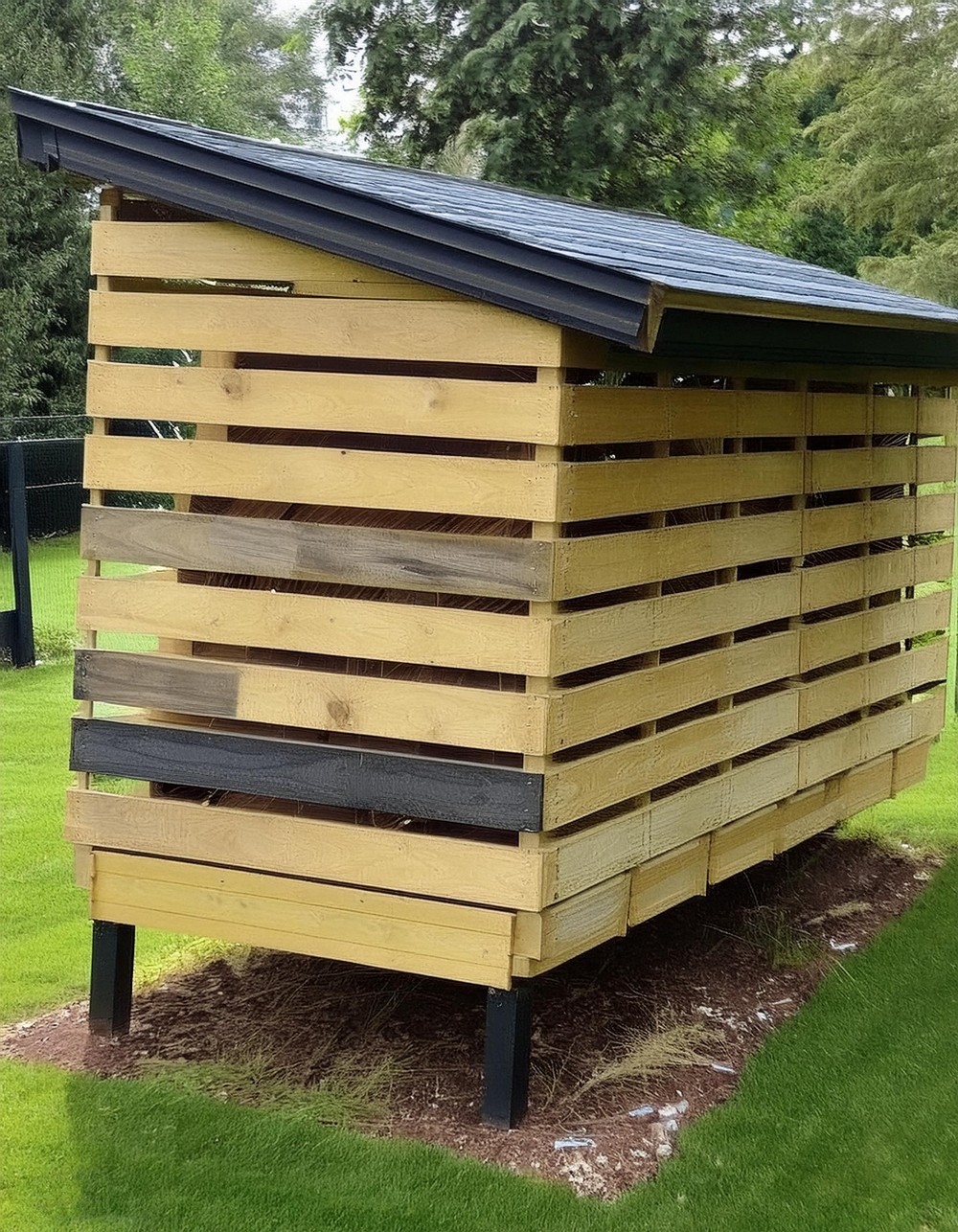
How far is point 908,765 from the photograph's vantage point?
7148 millimetres

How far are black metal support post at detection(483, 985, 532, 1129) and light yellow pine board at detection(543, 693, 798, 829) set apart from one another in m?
0.53

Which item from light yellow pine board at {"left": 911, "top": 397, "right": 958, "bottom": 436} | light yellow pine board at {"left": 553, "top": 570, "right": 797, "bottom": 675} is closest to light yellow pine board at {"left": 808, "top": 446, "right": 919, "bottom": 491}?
light yellow pine board at {"left": 911, "top": 397, "right": 958, "bottom": 436}

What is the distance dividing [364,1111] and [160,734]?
49.8 inches

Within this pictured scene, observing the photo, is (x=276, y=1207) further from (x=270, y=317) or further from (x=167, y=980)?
(x=270, y=317)

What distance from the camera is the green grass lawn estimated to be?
3.93m

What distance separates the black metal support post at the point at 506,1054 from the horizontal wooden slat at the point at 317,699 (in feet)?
2.43

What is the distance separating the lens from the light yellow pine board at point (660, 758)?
427 cm

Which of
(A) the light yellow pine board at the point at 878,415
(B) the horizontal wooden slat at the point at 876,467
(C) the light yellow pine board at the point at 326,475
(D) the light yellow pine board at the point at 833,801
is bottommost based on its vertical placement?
(D) the light yellow pine board at the point at 833,801

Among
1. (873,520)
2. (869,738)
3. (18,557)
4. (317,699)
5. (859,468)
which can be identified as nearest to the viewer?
(317,699)

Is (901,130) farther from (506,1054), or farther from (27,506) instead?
(506,1054)

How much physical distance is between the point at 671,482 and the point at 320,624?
1173mm

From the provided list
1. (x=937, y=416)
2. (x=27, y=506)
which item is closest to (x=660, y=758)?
(x=937, y=416)

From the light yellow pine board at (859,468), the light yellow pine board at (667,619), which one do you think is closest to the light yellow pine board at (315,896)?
the light yellow pine board at (667,619)

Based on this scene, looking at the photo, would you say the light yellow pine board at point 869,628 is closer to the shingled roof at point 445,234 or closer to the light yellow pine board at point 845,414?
the light yellow pine board at point 845,414
